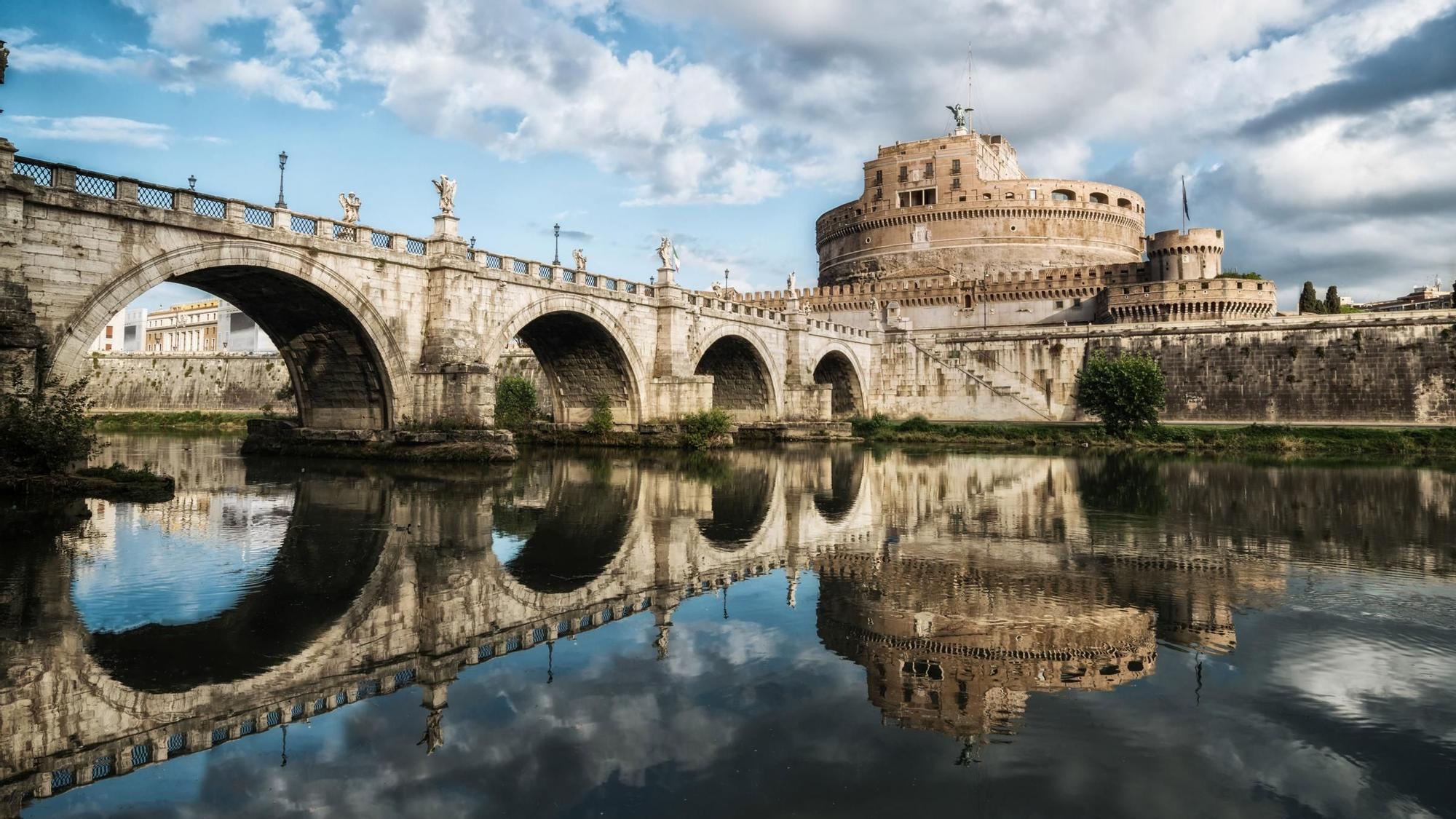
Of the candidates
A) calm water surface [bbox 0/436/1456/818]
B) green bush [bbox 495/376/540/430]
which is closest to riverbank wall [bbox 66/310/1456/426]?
green bush [bbox 495/376/540/430]

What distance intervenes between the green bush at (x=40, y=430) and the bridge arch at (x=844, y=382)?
138 ft

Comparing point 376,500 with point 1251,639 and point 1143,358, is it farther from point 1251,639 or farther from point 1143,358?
point 1143,358

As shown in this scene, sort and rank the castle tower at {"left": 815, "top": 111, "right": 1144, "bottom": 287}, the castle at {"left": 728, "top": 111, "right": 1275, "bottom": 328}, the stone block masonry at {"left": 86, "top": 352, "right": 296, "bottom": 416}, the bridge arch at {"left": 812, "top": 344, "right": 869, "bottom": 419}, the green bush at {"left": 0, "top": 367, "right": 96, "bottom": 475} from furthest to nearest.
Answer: the castle tower at {"left": 815, "top": 111, "right": 1144, "bottom": 287} → the stone block masonry at {"left": 86, "top": 352, "right": 296, "bottom": 416} → the castle at {"left": 728, "top": 111, "right": 1275, "bottom": 328} → the bridge arch at {"left": 812, "top": 344, "right": 869, "bottom": 419} → the green bush at {"left": 0, "top": 367, "right": 96, "bottom": 475}

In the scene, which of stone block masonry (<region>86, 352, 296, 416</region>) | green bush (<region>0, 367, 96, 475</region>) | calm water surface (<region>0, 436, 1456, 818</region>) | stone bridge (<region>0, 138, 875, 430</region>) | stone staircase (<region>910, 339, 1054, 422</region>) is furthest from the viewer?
stone block masonry (<region>86, 352, 296, 416</region>)

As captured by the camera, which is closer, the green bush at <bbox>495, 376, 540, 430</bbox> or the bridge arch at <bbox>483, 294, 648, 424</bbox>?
the bridge arch at <bbox>483, 294, 648, 424</bbox>

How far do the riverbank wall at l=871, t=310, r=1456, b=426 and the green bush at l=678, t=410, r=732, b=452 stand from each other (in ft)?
78.1

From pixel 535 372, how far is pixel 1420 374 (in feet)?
165

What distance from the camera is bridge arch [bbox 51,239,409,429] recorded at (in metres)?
19.6

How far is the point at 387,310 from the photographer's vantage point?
26484 mm

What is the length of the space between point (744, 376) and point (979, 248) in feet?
114

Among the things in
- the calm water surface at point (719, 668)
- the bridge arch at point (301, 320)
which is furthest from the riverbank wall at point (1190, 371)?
the calm water surface at point (719, 668)

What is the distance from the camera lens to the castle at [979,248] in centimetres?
6316

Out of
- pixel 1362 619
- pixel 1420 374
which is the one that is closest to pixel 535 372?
pixel 1420 374

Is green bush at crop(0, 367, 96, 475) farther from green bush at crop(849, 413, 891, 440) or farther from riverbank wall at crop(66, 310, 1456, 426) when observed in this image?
green bush at crop(849, 413, 891, 440)
